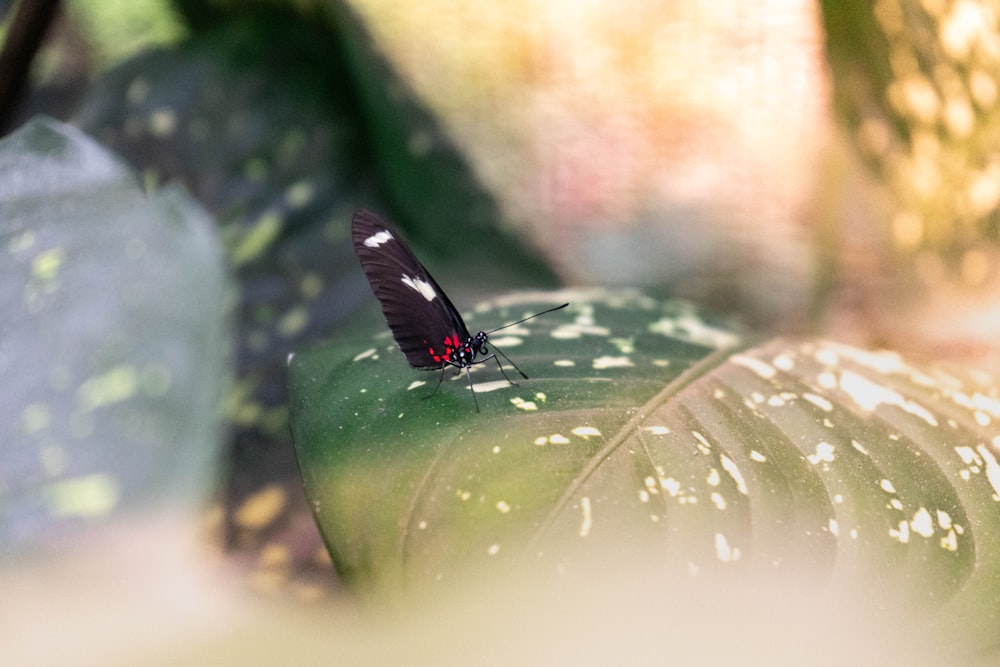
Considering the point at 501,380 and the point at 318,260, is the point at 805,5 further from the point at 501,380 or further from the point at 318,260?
the point at 318,260

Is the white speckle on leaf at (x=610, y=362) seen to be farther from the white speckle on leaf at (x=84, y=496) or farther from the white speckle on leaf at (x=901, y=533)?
the white speckle on leaf at (x=84, y=496)

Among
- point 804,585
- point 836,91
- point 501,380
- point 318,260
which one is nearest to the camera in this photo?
point 804,585

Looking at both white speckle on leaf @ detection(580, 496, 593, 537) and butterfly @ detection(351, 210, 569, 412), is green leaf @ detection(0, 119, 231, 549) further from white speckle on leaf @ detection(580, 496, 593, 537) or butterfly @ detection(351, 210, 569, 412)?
white speckle on leaf @ detection(580, 496, 593, 537)

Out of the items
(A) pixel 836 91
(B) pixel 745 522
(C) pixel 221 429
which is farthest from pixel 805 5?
(C) pixel 221 429

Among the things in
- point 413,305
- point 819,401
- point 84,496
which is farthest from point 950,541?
point 84,496

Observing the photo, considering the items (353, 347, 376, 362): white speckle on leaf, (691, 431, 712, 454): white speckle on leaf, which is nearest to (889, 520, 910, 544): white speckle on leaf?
(691, 431, 712, 454): white speckle on leaf

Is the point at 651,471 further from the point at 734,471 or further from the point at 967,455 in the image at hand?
the point at 967,455
